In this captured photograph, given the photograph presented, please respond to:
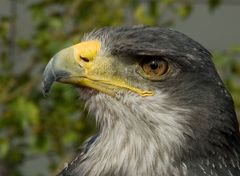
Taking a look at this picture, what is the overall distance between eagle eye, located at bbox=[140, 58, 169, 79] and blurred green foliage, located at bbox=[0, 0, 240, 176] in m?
2.86

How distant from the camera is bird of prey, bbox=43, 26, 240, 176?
457 centimetres

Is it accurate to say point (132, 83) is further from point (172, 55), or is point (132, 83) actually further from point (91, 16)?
point (91, 16)

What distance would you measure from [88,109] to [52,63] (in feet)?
1.15

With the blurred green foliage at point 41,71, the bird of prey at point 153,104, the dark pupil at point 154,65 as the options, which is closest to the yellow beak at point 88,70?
the bird of prey at point 153,104

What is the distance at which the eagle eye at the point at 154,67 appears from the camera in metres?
4.56

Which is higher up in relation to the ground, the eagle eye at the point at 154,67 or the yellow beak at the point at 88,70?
the eagle eye at the point at 154,67

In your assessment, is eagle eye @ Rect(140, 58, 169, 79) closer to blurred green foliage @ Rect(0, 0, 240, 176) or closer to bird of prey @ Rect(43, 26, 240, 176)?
bird of prey @ Rect(43, 26, 240, 176)

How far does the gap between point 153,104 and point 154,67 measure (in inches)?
7.2

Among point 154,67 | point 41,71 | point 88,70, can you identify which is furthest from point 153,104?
point 41,71

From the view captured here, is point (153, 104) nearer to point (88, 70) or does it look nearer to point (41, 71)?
point (88, 70)

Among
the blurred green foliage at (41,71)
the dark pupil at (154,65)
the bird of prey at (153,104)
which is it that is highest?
the dark pupil at (154,65)

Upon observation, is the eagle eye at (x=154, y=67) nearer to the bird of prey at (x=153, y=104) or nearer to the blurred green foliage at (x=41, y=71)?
the bird of prey at (x=153, y=104)

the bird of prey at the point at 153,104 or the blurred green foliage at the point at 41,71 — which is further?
the blurred green foliage at the point at 41,71

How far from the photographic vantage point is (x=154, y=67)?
4.57 m
